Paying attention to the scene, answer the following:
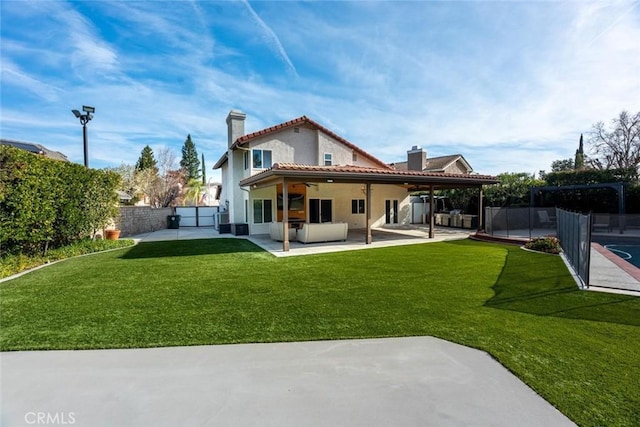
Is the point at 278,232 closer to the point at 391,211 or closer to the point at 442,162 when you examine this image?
the point at 391,211

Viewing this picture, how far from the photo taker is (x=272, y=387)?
296cm

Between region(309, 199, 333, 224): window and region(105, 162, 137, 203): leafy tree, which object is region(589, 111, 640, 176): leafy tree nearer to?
region(309, 199, 333, 224): window

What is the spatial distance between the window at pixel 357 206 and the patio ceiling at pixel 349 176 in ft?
19.9

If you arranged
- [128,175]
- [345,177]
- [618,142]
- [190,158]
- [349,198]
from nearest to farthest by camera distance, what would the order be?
[345,177], [349,198], [618,142], [128,175], [190,158]

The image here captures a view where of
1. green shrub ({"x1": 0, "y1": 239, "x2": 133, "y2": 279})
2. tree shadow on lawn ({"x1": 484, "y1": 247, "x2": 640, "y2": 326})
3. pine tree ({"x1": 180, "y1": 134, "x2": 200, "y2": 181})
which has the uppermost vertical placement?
pine tree ({"x1": 180, "y1": 134, "x2": 200, "y2": 181})

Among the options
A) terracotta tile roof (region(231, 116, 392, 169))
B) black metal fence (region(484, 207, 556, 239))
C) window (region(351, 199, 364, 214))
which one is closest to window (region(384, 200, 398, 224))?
window (region(351, 199, 364, 214))

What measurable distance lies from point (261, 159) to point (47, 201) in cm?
912

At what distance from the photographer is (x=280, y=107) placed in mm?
20047

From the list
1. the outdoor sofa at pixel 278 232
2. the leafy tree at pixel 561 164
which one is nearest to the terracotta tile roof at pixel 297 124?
the outdoor sofa at pixel 278 232

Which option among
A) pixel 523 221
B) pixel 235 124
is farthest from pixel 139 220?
pixel 523 221

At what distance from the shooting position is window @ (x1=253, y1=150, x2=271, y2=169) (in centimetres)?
→ 1625

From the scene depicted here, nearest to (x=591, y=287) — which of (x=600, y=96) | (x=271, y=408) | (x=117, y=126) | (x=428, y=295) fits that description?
(x=428, y=295)

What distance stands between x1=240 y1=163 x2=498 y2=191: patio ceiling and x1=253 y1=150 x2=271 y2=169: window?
178cm

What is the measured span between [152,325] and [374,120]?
18.3 metres
